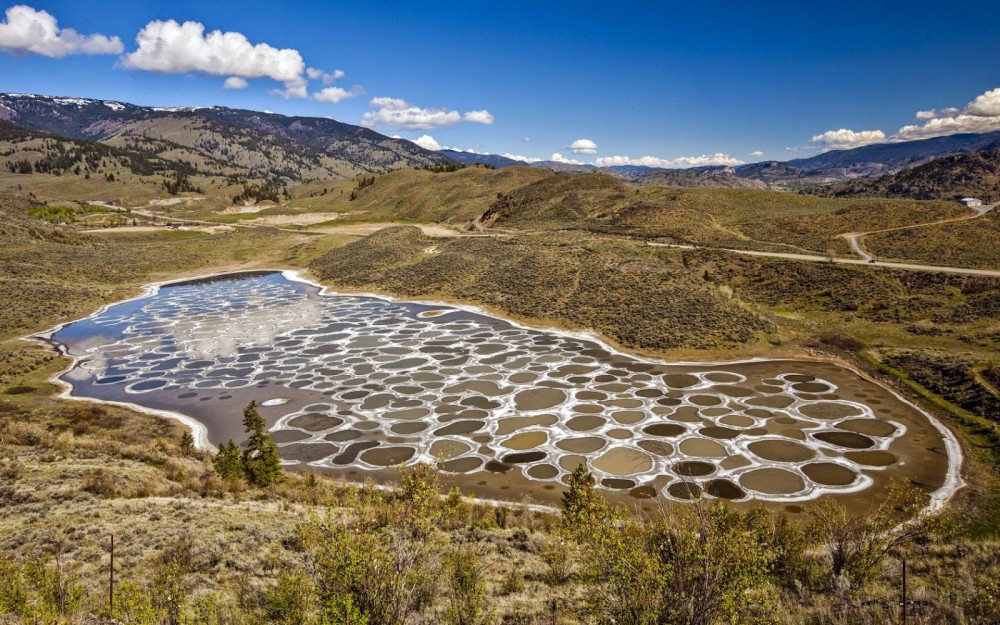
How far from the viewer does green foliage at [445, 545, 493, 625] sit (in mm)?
12117

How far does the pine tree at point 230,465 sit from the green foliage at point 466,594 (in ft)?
46.9

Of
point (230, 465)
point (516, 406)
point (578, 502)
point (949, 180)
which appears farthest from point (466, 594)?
point (949, 180)

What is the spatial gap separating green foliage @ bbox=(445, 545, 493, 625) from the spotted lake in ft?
10.6

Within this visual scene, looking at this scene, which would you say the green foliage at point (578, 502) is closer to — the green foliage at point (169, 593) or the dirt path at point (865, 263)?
the green foliage at point (169, 593)

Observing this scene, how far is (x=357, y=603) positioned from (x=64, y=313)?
7568 centimetres

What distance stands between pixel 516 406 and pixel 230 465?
64.6 ft

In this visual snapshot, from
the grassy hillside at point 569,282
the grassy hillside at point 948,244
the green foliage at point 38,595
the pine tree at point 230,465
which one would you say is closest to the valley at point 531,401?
the pine tree at point 230,465

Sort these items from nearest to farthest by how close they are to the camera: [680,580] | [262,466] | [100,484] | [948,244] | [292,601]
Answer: [680,580] → [292,601] → [100,484] → [262,466] → [948,244]

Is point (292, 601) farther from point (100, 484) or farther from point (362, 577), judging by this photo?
point (100, 484)

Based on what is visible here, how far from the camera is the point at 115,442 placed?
28875 millimetres

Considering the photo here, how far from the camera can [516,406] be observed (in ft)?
124

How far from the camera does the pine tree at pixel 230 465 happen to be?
24672mm

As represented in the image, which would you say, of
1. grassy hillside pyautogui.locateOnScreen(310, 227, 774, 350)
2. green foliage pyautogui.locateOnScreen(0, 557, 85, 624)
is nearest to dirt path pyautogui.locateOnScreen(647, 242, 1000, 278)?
grassy hillside pyautogui.locateOnScreen(310, 227, 774, 350)

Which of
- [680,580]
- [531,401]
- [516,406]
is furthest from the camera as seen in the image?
[531,401]
